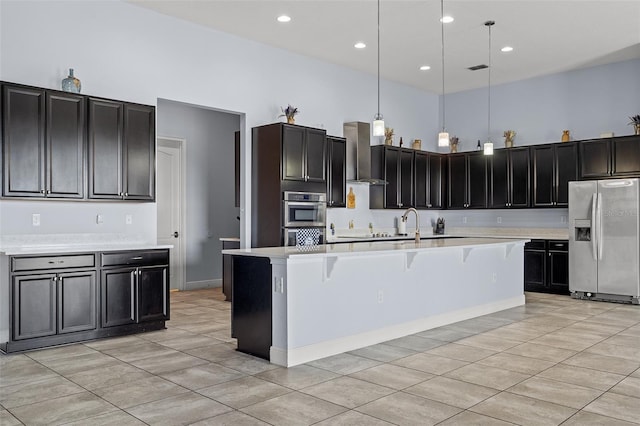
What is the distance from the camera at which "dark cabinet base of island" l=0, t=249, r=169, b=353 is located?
4.64 m

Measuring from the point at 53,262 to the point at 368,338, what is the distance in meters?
2.95

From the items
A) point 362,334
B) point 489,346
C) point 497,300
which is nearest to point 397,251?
point 362,334

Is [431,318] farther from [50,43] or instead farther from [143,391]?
[50,43]

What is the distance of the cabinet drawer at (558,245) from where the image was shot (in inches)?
322

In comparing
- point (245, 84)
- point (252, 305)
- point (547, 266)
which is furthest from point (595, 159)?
point (252, 305)

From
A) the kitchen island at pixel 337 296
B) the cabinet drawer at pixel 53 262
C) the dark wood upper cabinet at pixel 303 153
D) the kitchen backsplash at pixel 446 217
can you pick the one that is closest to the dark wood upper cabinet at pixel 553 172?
the kitchen backsplash at pixel 446 217

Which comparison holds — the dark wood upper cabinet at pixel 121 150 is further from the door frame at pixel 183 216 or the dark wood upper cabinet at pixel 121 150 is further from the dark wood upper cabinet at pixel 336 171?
the door frame at pixel 183 216

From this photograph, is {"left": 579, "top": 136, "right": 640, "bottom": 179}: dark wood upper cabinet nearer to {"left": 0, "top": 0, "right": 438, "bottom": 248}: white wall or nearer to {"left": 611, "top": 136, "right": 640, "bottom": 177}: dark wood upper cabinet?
{"left": 611, "top": 136, "right": 640, "bottom": 177}: dark wood upper cabinet

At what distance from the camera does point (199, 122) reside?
352 inches

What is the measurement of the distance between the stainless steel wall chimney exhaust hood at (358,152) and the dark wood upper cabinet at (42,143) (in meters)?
4.14

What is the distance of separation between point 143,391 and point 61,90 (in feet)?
10.4

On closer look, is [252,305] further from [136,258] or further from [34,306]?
[34,306]

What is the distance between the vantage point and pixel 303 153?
279 inches

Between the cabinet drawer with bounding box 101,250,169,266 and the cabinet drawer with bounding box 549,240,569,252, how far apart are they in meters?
5.92
